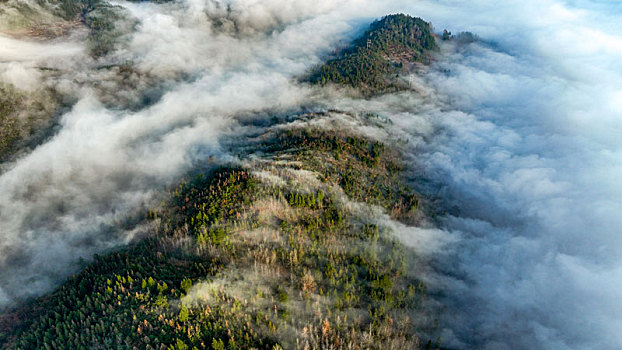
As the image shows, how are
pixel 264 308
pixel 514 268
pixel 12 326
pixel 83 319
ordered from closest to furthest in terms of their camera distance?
pixel 83 319, pixel 264 308, pixel 12 326, pixel 514 268

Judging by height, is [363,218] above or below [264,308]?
below

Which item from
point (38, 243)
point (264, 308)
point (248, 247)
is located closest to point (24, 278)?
point (38, 243)

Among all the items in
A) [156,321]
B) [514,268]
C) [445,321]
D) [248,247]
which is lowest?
[514,268]

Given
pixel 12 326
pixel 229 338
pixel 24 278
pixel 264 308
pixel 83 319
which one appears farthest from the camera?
pixel 24 278

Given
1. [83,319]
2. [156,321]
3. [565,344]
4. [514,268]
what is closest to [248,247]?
[156,321]

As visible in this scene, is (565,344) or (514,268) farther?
(514,268)

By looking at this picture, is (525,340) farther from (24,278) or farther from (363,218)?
(24,278)

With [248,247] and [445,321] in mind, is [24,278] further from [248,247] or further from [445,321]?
[445,321]
